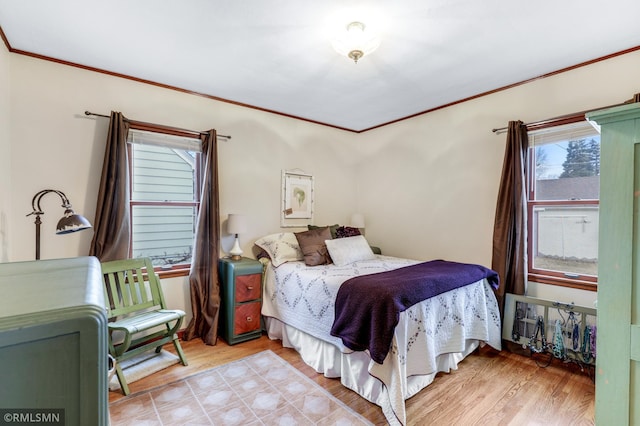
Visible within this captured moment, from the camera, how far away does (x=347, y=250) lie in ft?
10.5

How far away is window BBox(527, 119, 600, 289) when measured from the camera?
8.27 feet

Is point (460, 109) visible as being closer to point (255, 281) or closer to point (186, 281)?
point (255, 281)

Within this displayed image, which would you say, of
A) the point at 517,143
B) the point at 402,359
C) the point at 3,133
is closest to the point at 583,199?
the point at 517,143

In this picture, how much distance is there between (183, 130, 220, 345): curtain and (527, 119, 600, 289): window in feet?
9.84

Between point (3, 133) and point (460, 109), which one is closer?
point (3, 133)

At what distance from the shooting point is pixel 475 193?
321 centimetres

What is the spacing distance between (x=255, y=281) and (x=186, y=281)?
0.71 m

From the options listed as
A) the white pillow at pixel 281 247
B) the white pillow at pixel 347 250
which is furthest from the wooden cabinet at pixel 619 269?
the white pillow at pixel 281 247

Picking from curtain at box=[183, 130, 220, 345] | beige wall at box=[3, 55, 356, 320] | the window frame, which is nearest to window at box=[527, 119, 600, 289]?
beige wall at box=[3, 55, 356, 320]

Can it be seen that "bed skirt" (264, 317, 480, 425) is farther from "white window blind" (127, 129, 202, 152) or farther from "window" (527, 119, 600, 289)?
"white window blind" (127, 129, 202, 152)

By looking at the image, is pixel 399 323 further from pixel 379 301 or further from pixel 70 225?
pixel 70 225

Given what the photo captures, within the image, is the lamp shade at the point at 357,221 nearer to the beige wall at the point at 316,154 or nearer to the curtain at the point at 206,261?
the beige wall at the point at 316,154

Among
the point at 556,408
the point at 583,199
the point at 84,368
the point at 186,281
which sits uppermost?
the point at 583,199

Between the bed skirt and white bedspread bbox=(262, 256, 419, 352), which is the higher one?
white bedspread bbox=(262, 256, 419, 352)
